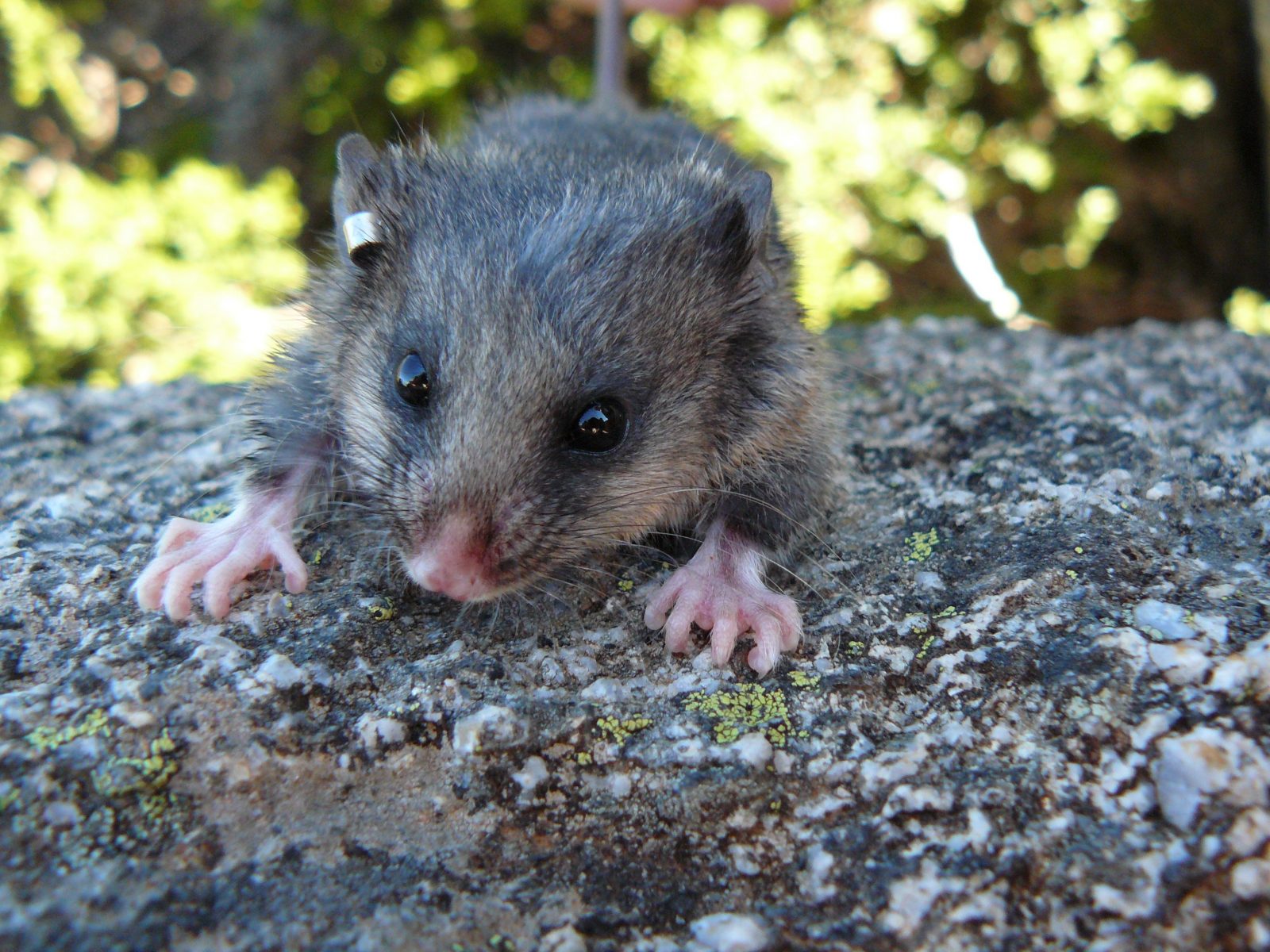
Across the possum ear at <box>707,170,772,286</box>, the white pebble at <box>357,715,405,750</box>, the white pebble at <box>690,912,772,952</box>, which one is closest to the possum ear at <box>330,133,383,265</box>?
the possum ear at <box>707,170,772,286</box>

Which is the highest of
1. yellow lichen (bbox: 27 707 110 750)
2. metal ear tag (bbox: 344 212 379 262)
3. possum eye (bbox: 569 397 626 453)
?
metal ear tag (bbox: 344 212 379 262)

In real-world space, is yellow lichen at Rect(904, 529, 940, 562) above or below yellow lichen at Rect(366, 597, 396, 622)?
above

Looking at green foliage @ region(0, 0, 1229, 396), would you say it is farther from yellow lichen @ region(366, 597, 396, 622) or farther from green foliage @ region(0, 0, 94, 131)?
yellow lichen @ region(366, 597, 396, 622)

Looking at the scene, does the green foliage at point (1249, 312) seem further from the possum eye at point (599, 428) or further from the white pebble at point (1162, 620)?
the possum eye at point (599, 428)

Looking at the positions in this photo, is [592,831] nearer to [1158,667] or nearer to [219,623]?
[219,623]

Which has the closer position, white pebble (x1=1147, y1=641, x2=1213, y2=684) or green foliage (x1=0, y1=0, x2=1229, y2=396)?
white pebble (x1=1147, y1=641, x2=1213, y2=684)

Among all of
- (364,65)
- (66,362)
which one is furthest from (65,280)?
(364,65)
